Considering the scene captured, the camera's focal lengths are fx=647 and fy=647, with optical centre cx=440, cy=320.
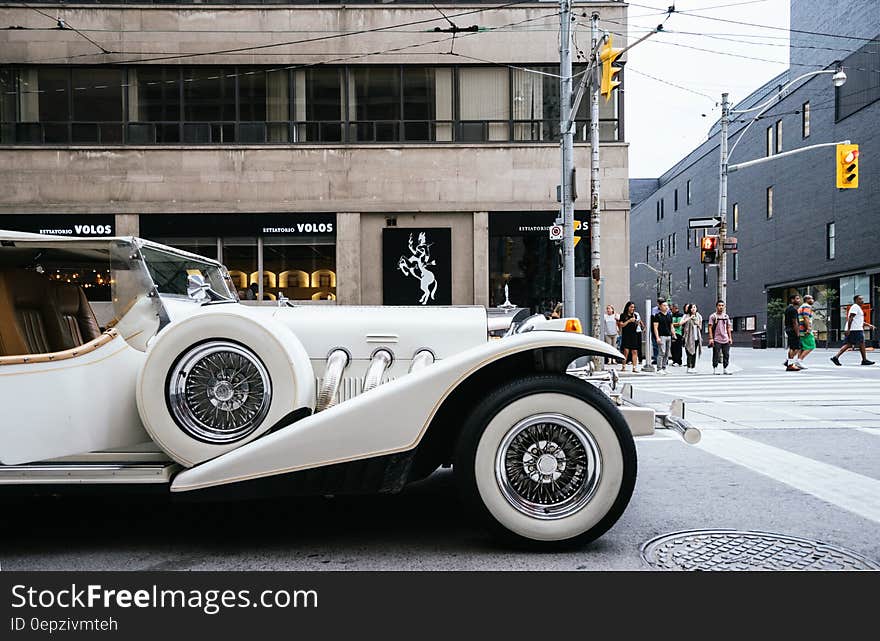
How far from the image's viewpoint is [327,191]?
61.7 ft

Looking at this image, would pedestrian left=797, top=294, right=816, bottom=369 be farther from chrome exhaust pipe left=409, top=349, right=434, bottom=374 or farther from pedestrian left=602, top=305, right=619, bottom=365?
chrome exhaust pipe left=409, top=349, right=434, bottom=374

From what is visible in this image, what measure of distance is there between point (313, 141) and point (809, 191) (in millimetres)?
26618

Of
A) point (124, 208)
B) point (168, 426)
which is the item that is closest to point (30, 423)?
point (168, 426)

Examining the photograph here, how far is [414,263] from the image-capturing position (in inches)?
753

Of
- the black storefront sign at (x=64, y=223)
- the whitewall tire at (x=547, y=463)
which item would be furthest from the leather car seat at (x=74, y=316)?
the black storefront sign at (x=64, y=223)

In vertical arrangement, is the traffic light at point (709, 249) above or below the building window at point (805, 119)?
below

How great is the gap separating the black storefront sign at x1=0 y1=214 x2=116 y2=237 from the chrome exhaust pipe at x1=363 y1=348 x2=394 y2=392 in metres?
17.5

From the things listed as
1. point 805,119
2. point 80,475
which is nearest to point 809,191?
point 805,119

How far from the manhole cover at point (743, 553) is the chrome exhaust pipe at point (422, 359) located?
148 centimetres

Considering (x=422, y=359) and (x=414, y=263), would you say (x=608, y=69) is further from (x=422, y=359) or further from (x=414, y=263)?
(x=422, y=359)

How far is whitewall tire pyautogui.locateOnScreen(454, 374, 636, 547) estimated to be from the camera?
2.93 metres

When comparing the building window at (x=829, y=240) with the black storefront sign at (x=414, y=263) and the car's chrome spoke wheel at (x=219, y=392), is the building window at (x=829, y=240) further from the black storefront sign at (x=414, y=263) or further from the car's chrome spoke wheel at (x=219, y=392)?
the car's chrome spoke wheel at (x=219, y=392)

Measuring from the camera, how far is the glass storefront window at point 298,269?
18.9 m
